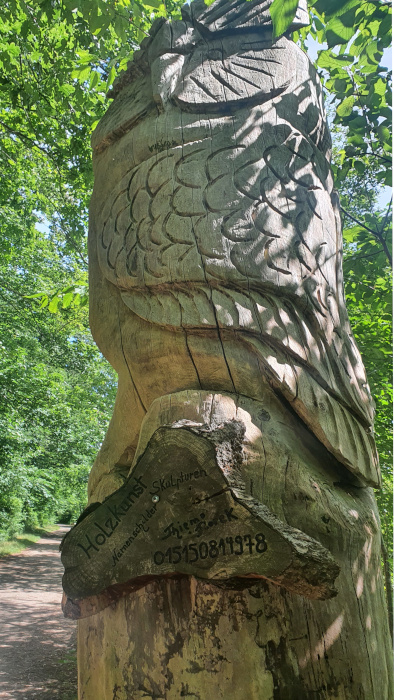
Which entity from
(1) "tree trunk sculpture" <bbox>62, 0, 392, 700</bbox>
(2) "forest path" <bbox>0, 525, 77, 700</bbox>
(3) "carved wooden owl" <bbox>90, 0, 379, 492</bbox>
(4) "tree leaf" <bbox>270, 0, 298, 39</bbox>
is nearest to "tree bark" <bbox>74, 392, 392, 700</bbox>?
(1) "tree trunk sculpture" <bbox>62, 0, 392, 700</bbox>

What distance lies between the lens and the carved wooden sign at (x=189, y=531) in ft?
4.55

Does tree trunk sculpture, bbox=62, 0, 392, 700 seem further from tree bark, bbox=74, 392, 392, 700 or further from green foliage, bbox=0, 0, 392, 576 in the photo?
green foliage, bbox=0, 0, 392, 576

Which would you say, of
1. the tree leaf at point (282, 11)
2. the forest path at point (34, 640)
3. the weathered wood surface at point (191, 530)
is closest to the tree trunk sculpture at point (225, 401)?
the weathered wood surface at point (191, 530)

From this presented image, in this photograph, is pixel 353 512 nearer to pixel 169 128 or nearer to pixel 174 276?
pixel 174 276

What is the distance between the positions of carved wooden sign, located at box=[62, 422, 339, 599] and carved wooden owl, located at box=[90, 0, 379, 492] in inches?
16.9

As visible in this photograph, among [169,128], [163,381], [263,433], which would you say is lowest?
[263,433]

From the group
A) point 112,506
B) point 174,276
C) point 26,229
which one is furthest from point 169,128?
point 26,229

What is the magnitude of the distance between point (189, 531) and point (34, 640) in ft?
23.8

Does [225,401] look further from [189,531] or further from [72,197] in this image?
[72,197]

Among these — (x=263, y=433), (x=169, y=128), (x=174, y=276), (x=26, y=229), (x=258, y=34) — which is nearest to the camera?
(x=263, y=433)

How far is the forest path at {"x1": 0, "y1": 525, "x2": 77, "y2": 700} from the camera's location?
6.00 metres

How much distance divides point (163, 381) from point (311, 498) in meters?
0.71

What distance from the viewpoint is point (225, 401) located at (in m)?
1.83

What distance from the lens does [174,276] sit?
6.52ft
